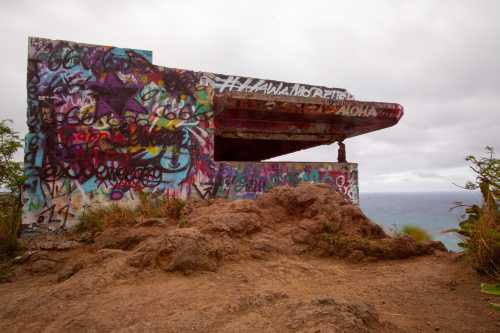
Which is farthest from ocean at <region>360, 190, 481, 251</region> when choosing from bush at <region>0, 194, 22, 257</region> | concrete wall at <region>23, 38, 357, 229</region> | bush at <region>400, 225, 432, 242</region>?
bush at <region>0, 194, 22, 257</region>

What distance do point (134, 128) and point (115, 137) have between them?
45 cm

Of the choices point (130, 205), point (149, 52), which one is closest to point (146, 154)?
point (130, 205)

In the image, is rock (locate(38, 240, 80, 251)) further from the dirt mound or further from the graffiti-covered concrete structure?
the graffiti-covered concrete structure

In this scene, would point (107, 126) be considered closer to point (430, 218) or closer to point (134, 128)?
point (134, 128)

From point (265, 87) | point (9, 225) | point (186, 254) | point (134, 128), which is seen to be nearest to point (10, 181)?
point (9, 225)

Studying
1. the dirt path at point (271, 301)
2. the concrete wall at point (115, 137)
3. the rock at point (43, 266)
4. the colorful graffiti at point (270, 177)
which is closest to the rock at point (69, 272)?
the dirt path at point (271, 301)

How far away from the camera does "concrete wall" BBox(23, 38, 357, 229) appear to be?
6.57 m

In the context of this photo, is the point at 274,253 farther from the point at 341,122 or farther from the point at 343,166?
the point at 341,122

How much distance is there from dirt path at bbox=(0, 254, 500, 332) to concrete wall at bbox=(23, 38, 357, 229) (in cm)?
326

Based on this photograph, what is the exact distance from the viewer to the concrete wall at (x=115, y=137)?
6.57 m

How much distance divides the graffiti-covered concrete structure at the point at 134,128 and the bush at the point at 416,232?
3.55 m

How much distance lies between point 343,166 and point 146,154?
5.02 meters

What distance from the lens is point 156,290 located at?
2.85 meters

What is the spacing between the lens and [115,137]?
703 centimetres
